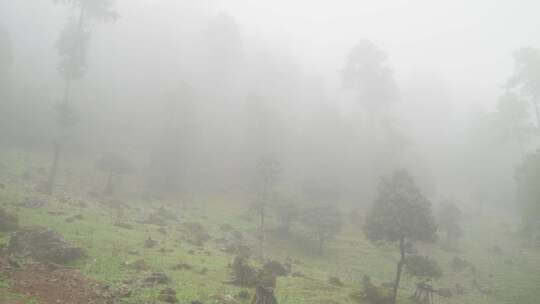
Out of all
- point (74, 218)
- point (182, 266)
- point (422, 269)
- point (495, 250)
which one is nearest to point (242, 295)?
point (182, 266)

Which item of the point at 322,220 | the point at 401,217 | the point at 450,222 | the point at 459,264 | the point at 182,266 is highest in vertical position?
the point at 401,217

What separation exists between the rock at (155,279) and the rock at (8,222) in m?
9.22

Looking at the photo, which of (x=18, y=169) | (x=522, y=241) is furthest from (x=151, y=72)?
(x=522, y=241)

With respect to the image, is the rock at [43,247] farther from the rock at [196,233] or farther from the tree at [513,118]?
the tree at [513,118]

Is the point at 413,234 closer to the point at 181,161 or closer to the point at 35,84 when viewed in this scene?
the point at 181,161

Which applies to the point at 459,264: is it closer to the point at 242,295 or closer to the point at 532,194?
the point at 532,194

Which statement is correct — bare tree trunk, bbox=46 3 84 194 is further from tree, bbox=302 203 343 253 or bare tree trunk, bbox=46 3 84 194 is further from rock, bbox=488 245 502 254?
rock, bbox=488 245 502 254

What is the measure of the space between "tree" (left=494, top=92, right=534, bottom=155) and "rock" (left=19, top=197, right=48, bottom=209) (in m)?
53.8

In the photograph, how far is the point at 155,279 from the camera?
1609 cm

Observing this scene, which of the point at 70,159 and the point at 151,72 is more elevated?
the point at 151,72

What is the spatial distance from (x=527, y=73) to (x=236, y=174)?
4152 cm

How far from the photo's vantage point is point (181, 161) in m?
43.5

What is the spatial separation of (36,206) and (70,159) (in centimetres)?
1891

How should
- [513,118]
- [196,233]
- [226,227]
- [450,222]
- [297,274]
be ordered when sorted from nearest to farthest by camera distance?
1. [297,274]
2. [196,233]
3. [226,227]
4. [450,222]
5. [513,118]
